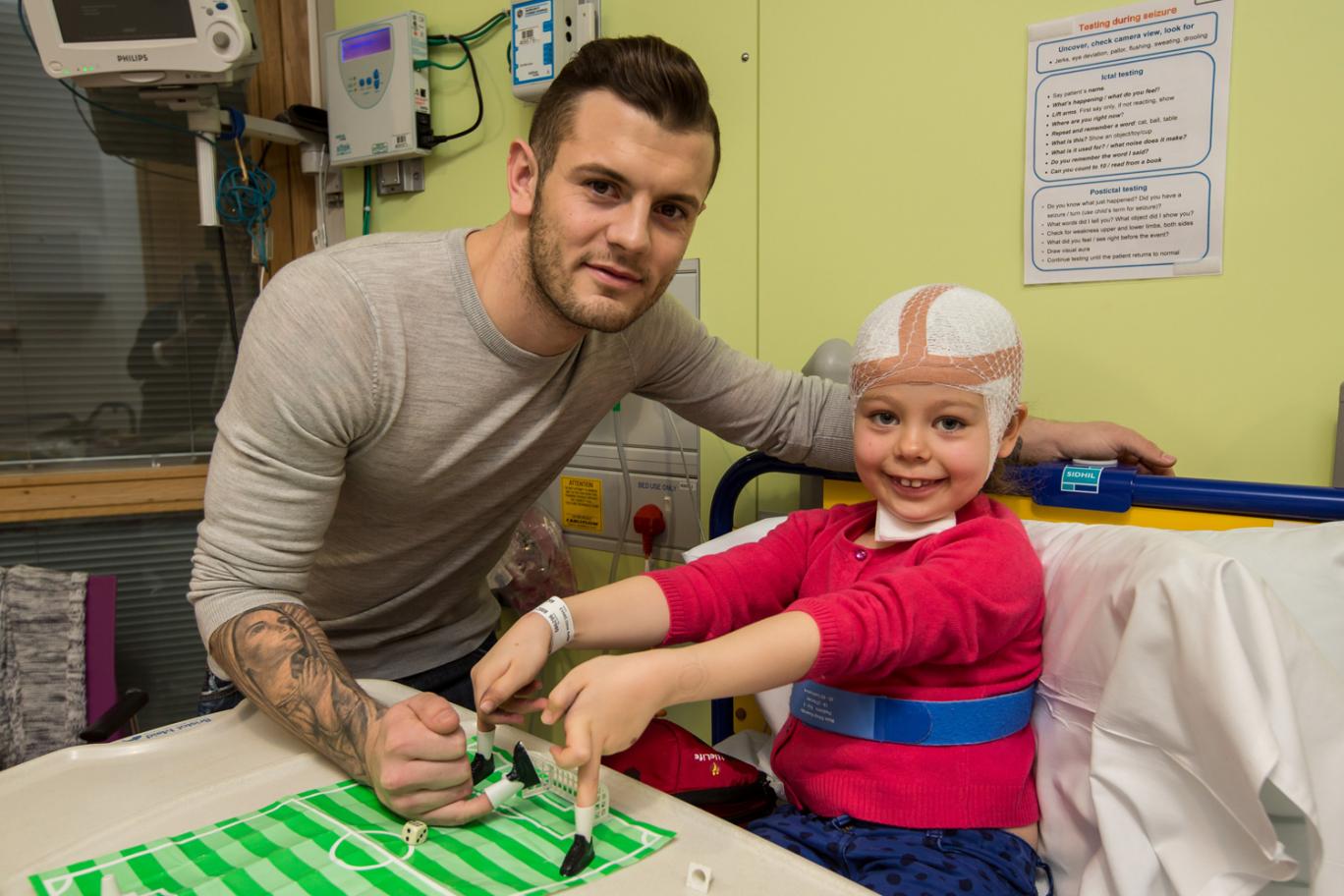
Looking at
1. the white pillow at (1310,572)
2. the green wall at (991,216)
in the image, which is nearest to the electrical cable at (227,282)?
the green wall at (991,216)

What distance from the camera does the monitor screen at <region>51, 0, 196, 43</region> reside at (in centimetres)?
207

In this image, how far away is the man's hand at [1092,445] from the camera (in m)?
1.30

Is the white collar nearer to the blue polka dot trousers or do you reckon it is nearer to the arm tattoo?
the blue polka dot trousers

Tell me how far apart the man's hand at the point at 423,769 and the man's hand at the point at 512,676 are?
40 millimetres

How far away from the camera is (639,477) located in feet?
6.82

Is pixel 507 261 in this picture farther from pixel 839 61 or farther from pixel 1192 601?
pixel 1192 601

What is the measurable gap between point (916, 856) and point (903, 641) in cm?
23

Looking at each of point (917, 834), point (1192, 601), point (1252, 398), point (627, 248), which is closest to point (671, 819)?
point (917, 834)

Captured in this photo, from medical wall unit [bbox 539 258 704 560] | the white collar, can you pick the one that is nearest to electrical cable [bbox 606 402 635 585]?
medical wall unit [bbox 539 258 704 560]

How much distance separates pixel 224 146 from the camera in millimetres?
2525

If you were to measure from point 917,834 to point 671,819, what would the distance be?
0.30 meters

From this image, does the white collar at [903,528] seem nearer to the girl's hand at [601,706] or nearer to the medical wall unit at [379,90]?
the girl's hand at [601,706]

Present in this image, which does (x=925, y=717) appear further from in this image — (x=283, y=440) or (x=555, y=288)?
(x=283, y=440)

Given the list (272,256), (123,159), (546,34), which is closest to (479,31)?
(546,34)
